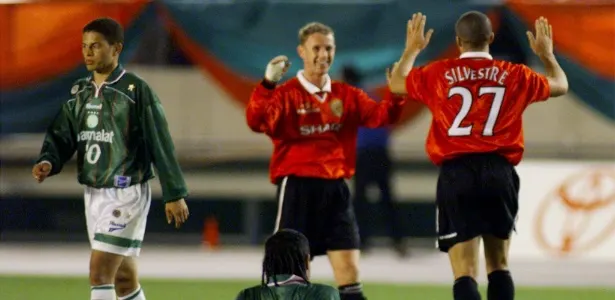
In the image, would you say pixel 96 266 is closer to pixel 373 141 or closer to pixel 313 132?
pixel 313 132

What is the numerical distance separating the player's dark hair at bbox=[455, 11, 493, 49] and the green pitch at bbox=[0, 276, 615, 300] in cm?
395

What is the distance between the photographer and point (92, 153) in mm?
7625


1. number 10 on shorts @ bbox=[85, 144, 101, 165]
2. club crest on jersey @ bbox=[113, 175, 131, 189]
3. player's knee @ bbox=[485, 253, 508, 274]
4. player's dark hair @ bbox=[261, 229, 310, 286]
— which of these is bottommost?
player's knee @ bbox=[485, 253, 508, 274]

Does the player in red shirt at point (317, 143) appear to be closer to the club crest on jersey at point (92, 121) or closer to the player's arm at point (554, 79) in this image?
the player's arm at point (554, 79)

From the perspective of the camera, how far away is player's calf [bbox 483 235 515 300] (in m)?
7.57

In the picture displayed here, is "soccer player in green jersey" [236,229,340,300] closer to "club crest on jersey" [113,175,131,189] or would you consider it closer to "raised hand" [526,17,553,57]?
"club crest on jersey" [113,175,131,189]

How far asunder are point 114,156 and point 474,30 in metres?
2.13

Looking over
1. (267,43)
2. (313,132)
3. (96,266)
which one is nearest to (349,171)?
(313,132)

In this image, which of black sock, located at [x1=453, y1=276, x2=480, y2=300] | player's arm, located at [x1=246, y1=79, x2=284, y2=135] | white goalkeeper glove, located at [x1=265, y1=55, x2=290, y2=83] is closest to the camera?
black sock, located at [x1=453, y1=276, x2=480, y2=300]

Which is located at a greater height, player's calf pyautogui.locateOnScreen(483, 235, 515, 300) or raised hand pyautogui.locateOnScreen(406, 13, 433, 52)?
raised hand pyautogui.locateOnScreen(406, 13, 433, 52)

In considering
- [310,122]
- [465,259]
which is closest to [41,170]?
[310,122]

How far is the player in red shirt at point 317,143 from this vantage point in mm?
8398

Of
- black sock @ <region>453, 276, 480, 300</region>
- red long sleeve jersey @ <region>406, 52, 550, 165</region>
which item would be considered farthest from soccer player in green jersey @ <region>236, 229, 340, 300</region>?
red long sleeve jersey @ <region>406, 52, 550, 165</region>

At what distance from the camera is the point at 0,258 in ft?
48.3
